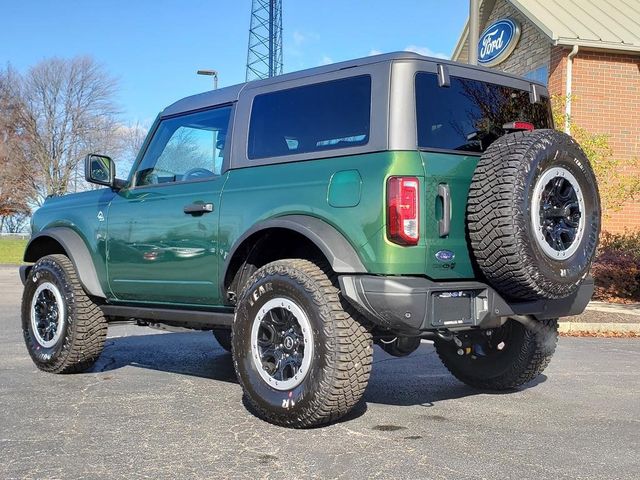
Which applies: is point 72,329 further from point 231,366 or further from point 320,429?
point 320,429

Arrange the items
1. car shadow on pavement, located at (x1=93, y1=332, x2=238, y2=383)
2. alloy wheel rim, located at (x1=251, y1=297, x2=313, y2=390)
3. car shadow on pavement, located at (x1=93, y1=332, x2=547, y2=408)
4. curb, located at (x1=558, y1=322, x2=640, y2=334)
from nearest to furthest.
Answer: alloy wheel rim, located at (x1=251, y1=297, x2=313, y2=390), car shadow on pavement, located at (x1=93, y1=332, x2=547, y2=408), car shadow on pavement, located at (x1=93, y1=332, x2=238, y2=383), curb, located at (x1=558, y1=322, x2=640, y2=334)

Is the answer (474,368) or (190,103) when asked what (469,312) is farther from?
(190,103)

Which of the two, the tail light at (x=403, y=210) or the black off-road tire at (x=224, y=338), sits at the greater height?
the tail light at (x=403, y=210)

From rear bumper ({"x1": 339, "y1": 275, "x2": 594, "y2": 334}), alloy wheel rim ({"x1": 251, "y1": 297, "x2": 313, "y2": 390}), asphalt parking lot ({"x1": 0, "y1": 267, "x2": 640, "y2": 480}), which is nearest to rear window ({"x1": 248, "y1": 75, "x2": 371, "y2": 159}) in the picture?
rear bumper ({"x1": 339, "y1": 275, "x2": 594, "y2": 334})

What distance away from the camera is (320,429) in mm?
4305

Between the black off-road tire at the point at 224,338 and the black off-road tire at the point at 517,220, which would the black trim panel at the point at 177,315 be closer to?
the black off-road tire at the point at 224,338

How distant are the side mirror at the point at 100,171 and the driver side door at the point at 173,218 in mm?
142

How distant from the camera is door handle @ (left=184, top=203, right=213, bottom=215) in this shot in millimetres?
4910

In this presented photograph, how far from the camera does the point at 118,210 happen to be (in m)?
5.69

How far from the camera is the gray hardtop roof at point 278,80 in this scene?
4324 mm

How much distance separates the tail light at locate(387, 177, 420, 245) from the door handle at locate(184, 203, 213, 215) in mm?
1437

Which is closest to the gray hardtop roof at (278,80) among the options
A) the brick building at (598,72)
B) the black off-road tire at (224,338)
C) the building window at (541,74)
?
the black off-road tire at (224,338)

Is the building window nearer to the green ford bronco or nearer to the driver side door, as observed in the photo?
the green ford bronco

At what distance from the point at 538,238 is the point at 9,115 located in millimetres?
54486
